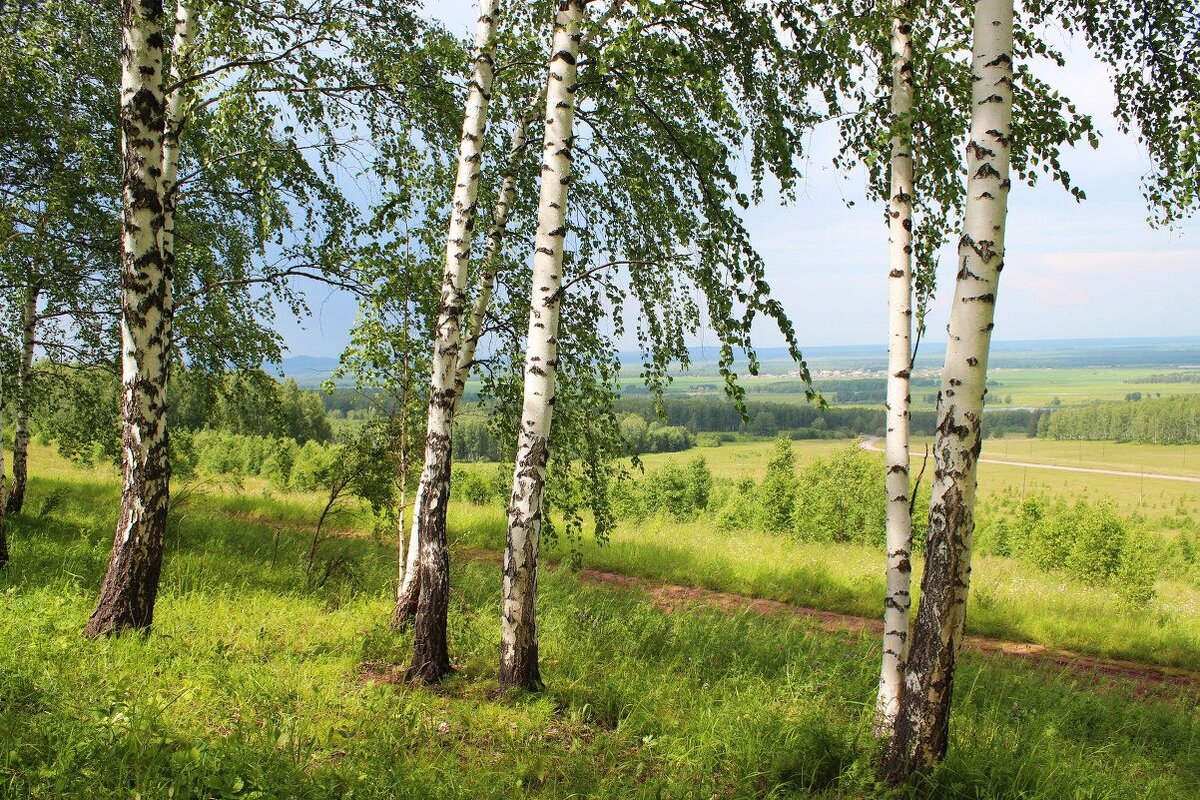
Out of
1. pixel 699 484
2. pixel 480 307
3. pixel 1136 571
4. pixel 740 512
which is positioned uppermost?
pixel 480 307

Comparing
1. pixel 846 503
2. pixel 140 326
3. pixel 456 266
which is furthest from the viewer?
pixel 846 503

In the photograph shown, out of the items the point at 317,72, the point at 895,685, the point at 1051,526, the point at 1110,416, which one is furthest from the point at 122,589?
the point at 1110,416

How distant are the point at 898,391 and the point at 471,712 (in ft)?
11.5

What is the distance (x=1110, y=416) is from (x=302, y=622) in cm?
13912

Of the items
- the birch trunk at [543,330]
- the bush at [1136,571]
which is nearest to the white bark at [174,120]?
the birch trunk at [543,330]

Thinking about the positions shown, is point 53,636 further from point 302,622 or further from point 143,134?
point 143,134

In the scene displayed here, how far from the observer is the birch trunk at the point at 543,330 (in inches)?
171

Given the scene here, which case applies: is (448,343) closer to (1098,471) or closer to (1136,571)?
(1136,571)

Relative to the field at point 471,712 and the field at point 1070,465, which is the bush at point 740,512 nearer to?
the field at point 1070,465

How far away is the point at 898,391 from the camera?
14.3 ft

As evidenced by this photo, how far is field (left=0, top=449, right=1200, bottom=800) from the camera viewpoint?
322 centimetres

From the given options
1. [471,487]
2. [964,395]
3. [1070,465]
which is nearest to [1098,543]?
[471,487]

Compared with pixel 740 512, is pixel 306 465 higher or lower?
higher

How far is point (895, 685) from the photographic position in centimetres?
405
